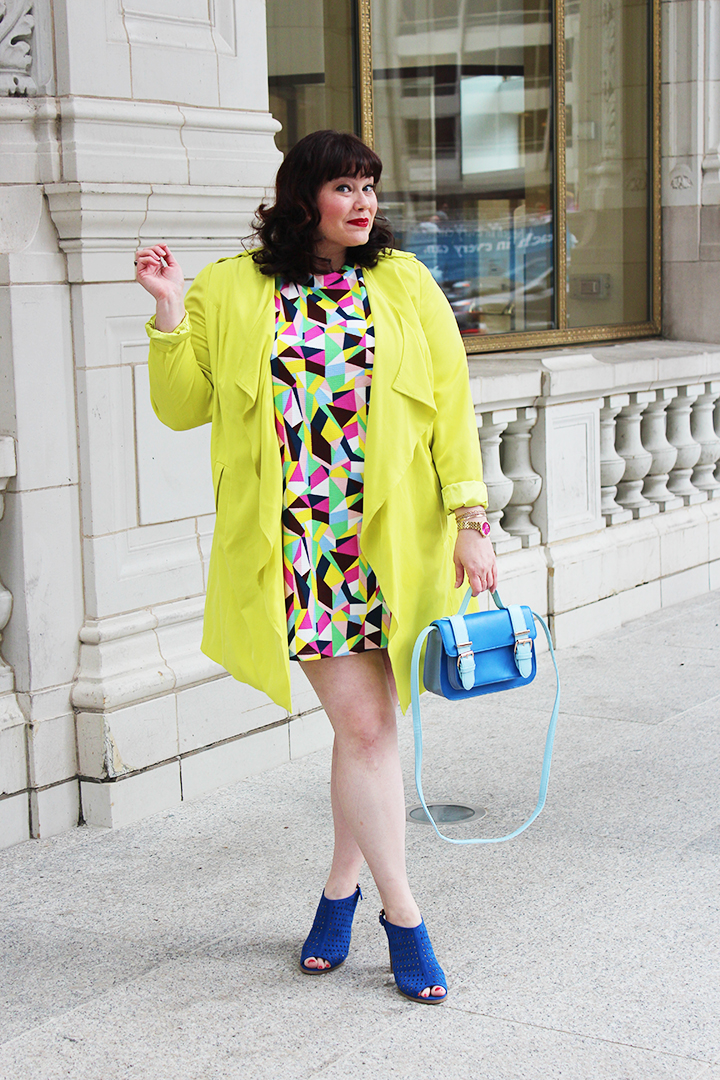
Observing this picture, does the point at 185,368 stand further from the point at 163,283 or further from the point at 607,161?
the point at 607,161

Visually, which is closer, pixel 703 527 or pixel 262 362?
pixel 262 362

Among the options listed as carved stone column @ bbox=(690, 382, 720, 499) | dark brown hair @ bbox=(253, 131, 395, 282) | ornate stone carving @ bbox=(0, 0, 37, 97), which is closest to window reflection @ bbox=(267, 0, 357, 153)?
ornate stone carving @ bbox=(0, 0, 37, 97)

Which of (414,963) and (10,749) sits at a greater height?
(10,749)

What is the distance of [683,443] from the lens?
7.71m

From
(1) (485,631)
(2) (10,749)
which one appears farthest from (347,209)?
(2) (10,749)

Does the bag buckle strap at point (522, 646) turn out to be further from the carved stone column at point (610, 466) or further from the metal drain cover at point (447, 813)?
the carved stone column at point (610, 466)

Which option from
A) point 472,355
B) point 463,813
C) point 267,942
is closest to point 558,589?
point 472,355

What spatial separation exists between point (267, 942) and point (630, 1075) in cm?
106

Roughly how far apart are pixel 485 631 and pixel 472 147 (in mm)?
5082

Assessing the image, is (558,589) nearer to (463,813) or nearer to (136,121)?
(463,813)

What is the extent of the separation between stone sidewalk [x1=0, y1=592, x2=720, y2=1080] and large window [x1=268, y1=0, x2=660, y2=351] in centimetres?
321

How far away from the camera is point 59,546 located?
4355 millimetres

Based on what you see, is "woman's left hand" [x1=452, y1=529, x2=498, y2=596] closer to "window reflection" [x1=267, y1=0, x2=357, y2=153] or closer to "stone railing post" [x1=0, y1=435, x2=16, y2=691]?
"stone railing post" [x1=0, y1=435, x2=16, y2=691]

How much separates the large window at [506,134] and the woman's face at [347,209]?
341 cm
